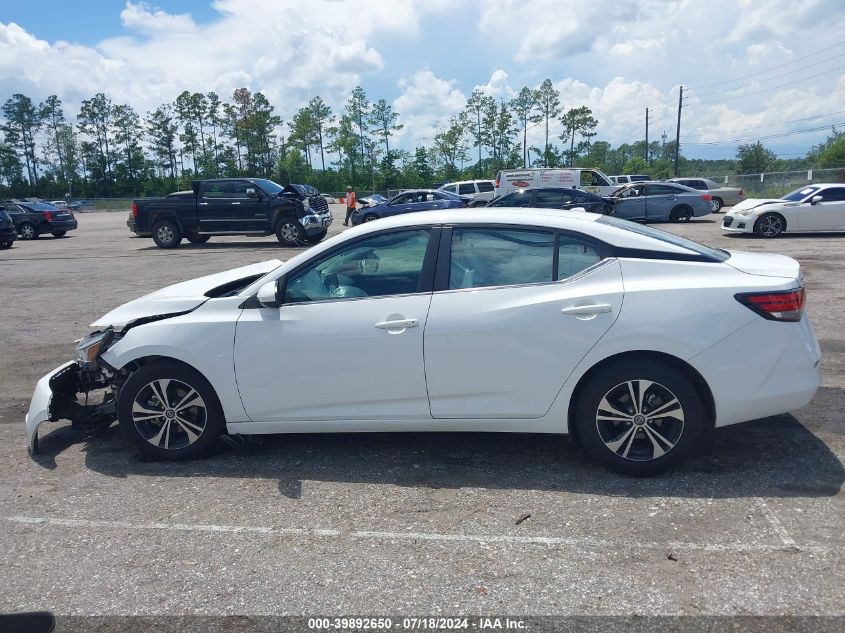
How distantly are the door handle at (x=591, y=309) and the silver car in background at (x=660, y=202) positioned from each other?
23333mm

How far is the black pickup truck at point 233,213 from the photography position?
20.9m

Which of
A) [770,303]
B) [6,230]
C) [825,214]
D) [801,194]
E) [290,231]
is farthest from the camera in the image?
[6,230]

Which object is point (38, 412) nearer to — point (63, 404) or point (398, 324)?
point (63, 404)

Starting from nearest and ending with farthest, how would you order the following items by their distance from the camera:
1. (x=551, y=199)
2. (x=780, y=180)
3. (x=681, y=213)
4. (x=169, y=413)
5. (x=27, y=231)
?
(x=169, y=413) < (x=551, y=199) < (x=681, y=213) < (x=27, y=231) < (x=780, y=180)

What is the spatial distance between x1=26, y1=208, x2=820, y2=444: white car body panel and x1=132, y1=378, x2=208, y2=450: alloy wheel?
209 mm

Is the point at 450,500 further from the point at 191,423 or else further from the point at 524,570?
the point at 191,423

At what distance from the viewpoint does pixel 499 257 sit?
14.4ft

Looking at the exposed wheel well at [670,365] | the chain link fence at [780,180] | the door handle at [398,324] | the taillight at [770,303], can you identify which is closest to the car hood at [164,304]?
the door handle at [398,324]

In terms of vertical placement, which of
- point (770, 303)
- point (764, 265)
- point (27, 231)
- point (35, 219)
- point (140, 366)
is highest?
point (764, 265)

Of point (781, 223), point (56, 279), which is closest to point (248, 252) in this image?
point (56, 279)

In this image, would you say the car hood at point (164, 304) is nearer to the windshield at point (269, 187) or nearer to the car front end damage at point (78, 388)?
the car front end damage at point (78, 388)

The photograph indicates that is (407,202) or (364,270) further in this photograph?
(407,202)

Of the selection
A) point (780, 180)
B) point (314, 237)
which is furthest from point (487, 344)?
point (780, 180)

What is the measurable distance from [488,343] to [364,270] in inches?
39.4
